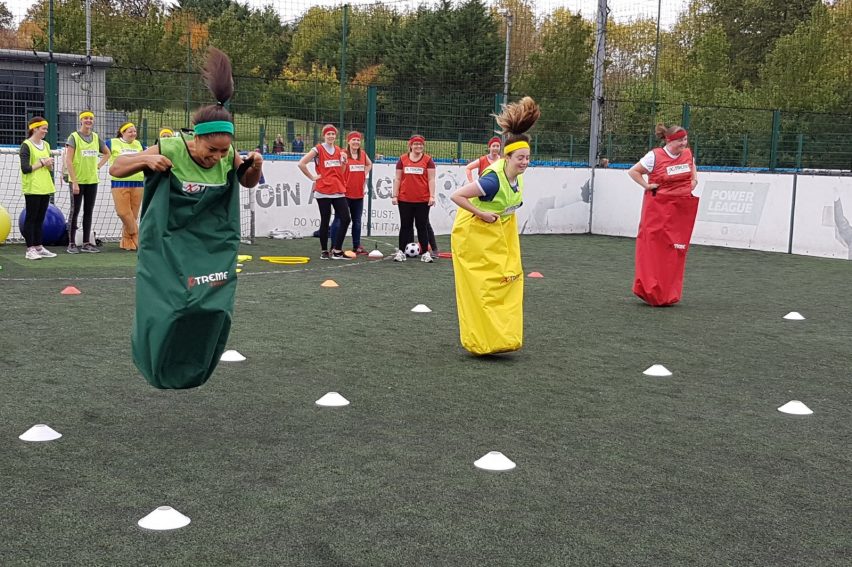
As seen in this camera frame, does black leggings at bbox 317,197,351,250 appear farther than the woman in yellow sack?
Yes

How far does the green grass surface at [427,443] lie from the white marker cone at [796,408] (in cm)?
7

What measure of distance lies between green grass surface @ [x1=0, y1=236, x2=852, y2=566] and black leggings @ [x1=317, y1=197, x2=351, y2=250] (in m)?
4.43

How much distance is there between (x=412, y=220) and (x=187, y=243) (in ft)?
31.0

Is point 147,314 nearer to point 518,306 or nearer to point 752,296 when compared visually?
point 518,306

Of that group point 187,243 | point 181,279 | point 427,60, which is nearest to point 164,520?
point 181,279

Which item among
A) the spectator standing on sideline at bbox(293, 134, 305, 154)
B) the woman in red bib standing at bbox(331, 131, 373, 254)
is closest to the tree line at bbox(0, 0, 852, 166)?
the spectator standing on sideline at bbox(293, 134, 305, 154)

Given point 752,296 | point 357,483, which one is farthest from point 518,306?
point 752,296

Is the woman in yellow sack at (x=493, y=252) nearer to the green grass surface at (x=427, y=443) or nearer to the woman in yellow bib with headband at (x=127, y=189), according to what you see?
the green grass surface at (x=427, y=443)

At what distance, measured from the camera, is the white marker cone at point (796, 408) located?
6.00m

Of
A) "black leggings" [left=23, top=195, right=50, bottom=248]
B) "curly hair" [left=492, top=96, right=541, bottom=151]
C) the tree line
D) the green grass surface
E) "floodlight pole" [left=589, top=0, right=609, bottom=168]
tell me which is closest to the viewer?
the green grass surface

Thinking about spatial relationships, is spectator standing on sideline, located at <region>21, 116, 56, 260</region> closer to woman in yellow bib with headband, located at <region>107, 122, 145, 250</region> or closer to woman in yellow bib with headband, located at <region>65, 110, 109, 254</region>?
woman in yellow bib with headband, located at <region>65, 110, 109, 254</region>

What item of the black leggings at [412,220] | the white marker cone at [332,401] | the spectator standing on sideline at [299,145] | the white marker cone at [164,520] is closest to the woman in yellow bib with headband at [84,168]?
the black leggings at [412,220]

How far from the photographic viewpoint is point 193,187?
16.2ft

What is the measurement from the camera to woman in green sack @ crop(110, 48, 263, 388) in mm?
4883
